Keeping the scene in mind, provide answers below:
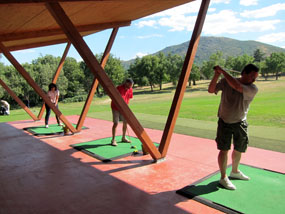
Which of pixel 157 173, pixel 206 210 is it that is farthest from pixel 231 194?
pixel 157 173

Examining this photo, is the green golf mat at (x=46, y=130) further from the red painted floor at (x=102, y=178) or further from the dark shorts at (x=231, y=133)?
the dark shorts at (x=231, y=133)

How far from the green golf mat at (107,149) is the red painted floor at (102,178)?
0.19 metres

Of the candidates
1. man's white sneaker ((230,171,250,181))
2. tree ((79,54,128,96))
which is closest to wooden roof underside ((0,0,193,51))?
man's white sneaker ((230,171,250,181))

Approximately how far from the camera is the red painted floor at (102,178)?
9.87 feet

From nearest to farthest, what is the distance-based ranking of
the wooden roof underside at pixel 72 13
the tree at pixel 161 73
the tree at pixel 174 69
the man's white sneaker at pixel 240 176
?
the man's white sneaker at pixel 240 176, the wooden roof underside at pixel 72 13, the tree at pixel 174 69, the tree at pixel 161 73

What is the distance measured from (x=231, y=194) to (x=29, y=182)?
3.35 meters

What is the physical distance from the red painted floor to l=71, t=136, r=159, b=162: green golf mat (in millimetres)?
192

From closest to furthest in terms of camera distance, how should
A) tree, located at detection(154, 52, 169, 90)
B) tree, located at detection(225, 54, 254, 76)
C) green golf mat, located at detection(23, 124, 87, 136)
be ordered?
green golf mat, located at detection(23, 124, 87, 136) → tree, located at detection(225, 54, 254, 76) → tree, located at detection(154, 52, 169, 90)

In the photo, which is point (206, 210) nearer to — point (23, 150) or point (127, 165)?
point (127, 165)

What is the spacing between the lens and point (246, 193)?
315 cm

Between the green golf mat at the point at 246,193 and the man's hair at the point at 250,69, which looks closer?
the green golf mat at the point at 246,193

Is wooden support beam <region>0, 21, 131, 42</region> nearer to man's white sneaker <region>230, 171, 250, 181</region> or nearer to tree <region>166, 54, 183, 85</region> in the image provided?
man's white sneaker <region>230, 171, 250, 181</region>

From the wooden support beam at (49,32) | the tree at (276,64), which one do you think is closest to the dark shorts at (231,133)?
the wooden support beam at (49,32)

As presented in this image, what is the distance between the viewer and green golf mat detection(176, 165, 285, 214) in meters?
2.80
